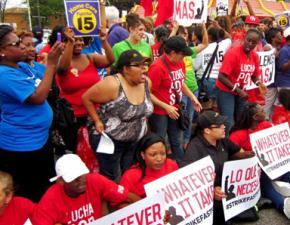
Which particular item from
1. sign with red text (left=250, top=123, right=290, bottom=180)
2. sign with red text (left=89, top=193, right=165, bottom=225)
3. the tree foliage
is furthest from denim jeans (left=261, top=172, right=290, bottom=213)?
the tree foliage

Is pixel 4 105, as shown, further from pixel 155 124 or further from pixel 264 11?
pixel 264 11

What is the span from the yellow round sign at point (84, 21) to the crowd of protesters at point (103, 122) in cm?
11

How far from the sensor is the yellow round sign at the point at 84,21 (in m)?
3.88

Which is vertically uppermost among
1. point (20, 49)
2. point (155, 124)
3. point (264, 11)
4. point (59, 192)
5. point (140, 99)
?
point (20, 49)

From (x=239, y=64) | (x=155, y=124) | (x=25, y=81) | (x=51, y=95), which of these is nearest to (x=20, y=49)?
(x=25, y=81)

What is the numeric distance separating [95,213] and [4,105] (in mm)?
1011

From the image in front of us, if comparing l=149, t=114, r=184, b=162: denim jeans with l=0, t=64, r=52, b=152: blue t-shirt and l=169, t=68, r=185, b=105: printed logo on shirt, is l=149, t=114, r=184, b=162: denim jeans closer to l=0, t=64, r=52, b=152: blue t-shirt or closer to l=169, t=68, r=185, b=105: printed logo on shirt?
l=169, t=68, r=185, b=105: printed logo on shirt

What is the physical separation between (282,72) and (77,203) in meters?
4.49

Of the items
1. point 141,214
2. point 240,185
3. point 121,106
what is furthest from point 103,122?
point 240,185

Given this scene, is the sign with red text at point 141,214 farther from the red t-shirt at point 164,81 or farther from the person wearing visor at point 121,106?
the red t-shirt at point 164,81

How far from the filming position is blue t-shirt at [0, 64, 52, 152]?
284 centimetres

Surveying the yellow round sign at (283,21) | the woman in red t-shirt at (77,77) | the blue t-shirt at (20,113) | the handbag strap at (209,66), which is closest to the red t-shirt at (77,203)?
the blue t-shirt at (20,113)

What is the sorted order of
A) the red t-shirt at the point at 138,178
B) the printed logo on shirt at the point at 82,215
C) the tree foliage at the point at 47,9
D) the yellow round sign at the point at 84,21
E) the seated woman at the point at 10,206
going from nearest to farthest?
the seated woman at the point at 10,206 → the printed logo on shirt at the point at 82,215 → the red t-shirt at the point at 138,178 → the yellow round sign at the point at 84,21 → the tree foliage at the point at 47,9

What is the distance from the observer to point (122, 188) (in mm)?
3195
